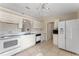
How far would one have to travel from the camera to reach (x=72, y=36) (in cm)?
293

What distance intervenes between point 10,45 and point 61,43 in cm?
218

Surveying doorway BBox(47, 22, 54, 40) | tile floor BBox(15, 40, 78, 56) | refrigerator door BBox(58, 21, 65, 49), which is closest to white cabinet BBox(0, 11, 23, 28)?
tile floor BBox(15, 40, 78, 56)

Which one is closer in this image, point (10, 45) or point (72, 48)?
point (10, 45)

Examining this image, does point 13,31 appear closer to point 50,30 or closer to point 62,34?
point 50,30

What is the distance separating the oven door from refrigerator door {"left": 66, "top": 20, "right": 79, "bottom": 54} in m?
2.02

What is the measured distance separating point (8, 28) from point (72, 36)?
2.48 m

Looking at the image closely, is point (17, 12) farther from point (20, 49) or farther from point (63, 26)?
point (63, 26)

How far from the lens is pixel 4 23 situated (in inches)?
103

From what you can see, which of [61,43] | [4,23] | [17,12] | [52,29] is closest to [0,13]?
[4,23]

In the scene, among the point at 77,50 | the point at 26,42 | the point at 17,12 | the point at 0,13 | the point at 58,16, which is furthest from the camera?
the point at 58,16

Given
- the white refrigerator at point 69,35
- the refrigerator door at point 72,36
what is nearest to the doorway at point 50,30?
the white refrigerator at point 69,35

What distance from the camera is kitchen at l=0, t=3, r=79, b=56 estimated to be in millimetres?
2424

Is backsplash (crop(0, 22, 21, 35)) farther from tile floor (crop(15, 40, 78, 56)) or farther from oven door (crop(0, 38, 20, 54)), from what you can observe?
tile floor (crop(15, 40, 78, 56))

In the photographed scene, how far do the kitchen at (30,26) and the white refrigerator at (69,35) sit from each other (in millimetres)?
64
